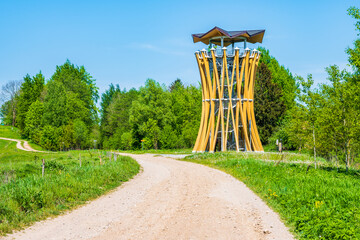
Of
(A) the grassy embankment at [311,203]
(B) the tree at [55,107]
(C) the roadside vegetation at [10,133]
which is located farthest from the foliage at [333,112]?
(C) the roadside vegetation at [10,133]

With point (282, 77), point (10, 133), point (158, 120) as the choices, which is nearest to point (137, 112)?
point (158, 120)

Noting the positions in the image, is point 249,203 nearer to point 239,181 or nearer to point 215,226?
point 215,226

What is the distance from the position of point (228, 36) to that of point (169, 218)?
2422 centimetres

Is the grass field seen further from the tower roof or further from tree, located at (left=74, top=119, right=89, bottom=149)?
tree, located at (left=74, top=119, right=89, bottom=149)

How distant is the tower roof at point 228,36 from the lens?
2975 centimetres

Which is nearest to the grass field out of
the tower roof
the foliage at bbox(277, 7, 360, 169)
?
the foliage at bbox(277, 7, 360, 169)

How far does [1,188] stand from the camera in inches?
356

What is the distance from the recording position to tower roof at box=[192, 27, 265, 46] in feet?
97.6

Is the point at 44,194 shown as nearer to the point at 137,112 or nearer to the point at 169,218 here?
the point at 169,218

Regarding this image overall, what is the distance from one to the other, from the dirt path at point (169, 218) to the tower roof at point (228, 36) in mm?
20576

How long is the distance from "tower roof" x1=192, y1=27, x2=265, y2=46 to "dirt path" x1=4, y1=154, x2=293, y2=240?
20.6 metres

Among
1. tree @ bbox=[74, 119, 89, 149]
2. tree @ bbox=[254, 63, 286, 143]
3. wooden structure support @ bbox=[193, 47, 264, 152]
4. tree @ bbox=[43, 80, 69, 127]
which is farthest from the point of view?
tree @ bbox=[43, 80, 69, 127]

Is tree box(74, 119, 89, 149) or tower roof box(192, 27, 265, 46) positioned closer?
tower roof box(192, 27, 265, 46)

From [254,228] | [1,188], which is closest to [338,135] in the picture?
[254,228]
